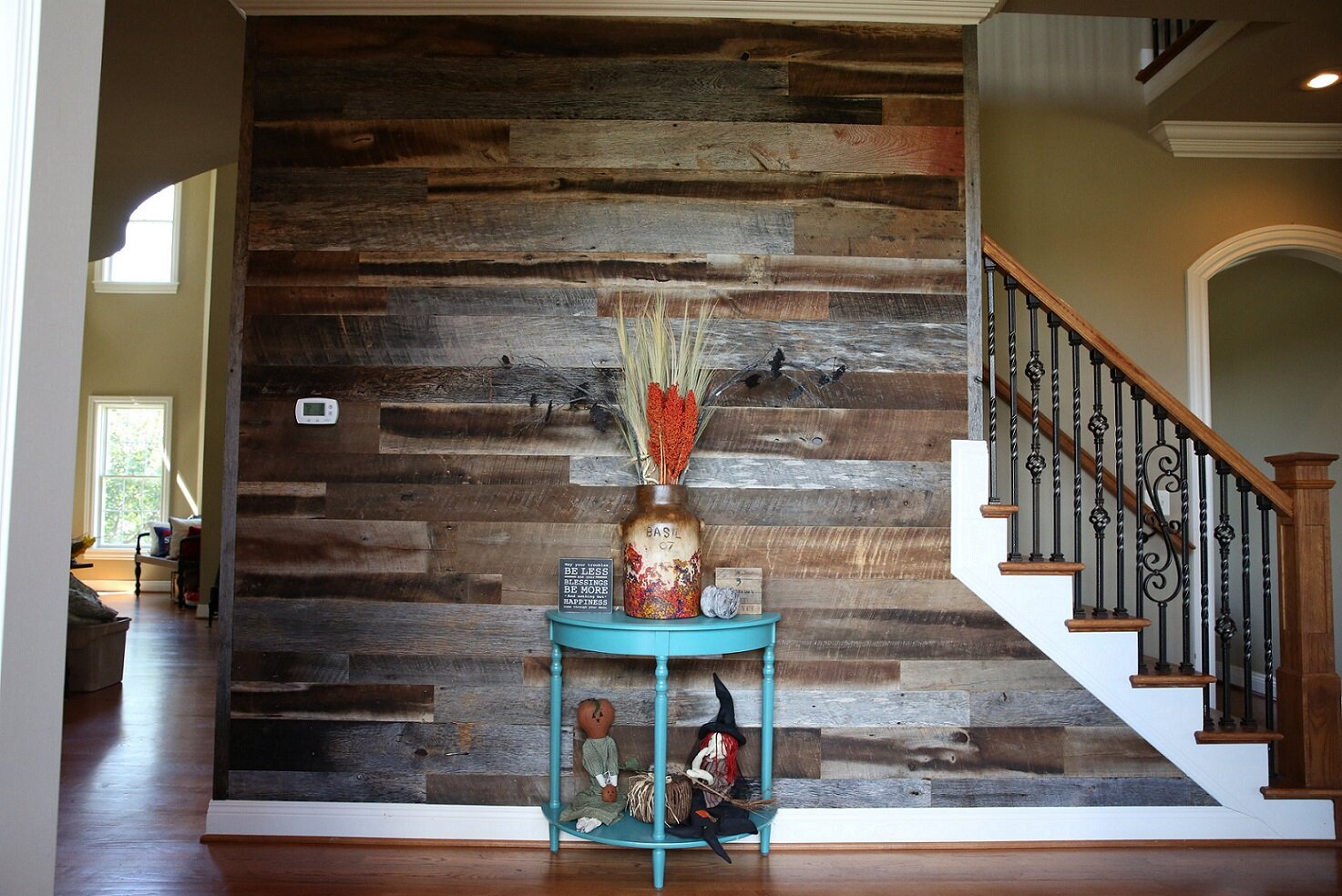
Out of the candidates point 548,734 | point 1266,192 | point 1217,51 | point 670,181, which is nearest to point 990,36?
point 1217,51

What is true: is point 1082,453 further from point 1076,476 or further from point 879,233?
point 879,233

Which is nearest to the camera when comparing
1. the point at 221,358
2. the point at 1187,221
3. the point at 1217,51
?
the point at 1217,51

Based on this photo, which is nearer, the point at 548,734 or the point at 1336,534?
the point at 548,734

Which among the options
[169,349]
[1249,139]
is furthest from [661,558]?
[169,349]

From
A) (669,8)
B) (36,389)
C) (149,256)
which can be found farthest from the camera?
(149,256)

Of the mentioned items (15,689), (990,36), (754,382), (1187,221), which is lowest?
(15,689)

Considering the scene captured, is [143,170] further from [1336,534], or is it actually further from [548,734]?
[1336,534]

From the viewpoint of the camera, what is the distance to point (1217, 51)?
4.27 metres

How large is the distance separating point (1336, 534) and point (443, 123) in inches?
209

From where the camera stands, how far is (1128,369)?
125 inches

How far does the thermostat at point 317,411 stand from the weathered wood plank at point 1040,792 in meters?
2.32

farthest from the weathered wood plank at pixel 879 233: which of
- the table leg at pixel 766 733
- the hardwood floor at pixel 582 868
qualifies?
the hardwood floor at pixel 582 868

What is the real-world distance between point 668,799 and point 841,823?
643 mm

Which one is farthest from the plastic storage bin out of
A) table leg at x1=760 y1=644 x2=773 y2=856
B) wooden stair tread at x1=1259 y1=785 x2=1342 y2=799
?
wooden stair tread at x1=1259 y1=785 x2=1342 y2=799
